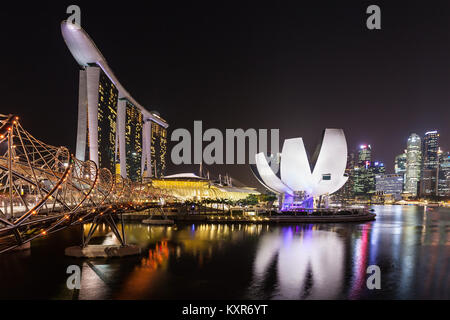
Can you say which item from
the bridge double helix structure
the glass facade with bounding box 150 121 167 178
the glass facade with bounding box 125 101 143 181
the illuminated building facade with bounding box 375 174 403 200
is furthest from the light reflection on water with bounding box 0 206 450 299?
the illuminated building facade with bounding box 375 174 403 200

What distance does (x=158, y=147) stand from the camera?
397ft

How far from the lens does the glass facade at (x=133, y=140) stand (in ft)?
285

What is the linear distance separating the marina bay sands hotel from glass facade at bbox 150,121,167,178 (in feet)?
40.1

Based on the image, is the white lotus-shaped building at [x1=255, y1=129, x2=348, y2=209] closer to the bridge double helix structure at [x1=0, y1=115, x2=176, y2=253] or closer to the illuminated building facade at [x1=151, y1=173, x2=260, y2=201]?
the bridge double helix structure at [x1=0, y1=115, x2=176, y2=253]

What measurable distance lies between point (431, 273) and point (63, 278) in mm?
13471

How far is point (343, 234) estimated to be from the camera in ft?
78.8

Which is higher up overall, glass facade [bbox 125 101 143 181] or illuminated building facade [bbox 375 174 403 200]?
glass facade [bbox 125 101 143 181]

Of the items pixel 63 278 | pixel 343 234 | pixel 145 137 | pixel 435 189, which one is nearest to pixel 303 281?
pixel 63 278

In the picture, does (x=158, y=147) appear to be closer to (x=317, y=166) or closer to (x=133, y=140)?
(x=133, y=140)

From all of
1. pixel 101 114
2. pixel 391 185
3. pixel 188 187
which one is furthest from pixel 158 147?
pixel 391 185

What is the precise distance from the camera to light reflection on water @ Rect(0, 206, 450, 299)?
1088cm

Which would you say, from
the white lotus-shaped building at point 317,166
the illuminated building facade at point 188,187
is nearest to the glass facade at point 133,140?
the illuminated building facade at point 188,187

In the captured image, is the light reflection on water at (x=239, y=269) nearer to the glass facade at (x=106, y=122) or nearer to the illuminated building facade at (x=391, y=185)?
the glass facade at (x=106, y=122)
